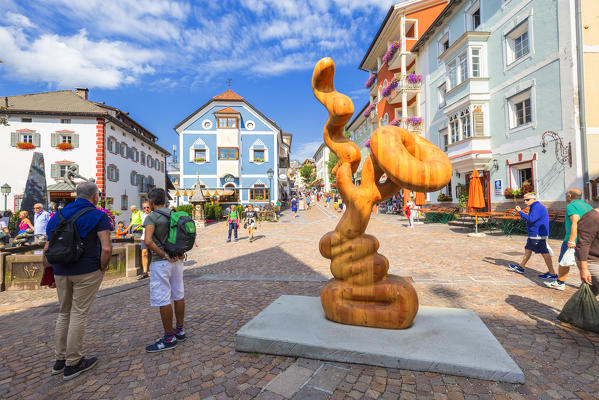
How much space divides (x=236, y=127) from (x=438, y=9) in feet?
65.0

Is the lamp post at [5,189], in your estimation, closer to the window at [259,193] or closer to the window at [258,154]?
the window at [259,193]

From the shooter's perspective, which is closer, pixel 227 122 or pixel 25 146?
pixel 25 146

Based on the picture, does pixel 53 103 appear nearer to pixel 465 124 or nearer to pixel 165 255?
pixel 165 255

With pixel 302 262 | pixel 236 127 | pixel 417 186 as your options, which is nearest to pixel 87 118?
pixel 236 127

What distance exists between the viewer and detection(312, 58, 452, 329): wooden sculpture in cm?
288

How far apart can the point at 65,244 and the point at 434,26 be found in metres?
22.8

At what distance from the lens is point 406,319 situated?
306 centimetres

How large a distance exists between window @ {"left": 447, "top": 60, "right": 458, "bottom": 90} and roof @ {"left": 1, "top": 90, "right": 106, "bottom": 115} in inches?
1032

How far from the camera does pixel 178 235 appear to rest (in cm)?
316

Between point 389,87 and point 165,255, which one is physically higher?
point 389,87

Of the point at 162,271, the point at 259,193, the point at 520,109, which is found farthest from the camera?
the point at 259,193

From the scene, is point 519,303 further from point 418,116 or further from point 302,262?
point 418,116

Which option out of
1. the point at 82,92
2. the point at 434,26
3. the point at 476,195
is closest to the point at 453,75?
the point at 434,26

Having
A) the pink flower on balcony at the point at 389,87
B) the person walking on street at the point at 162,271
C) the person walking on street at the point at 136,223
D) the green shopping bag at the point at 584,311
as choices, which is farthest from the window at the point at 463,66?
the person walking on street at the point at 162,271
